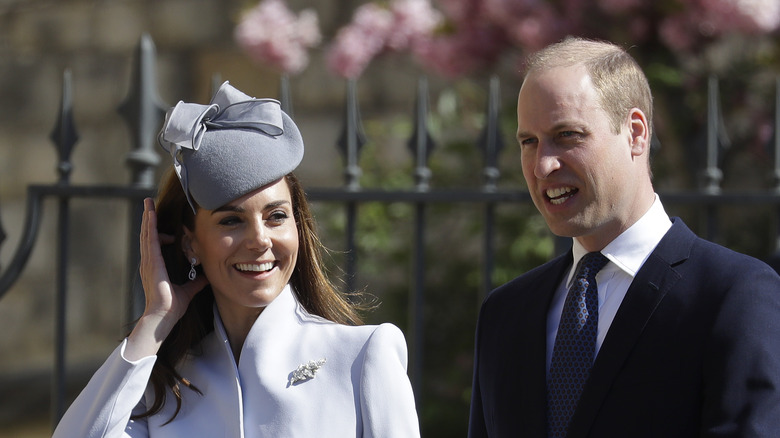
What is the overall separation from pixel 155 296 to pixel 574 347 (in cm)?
90

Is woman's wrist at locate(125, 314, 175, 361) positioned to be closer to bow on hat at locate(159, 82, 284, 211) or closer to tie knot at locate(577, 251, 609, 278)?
bow on hat at locate(159, 82, 284, 211)

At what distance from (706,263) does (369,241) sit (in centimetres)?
290

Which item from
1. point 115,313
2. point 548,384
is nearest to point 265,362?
point 548,384

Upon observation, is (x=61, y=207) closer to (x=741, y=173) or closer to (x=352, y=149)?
(x=352, y=149)

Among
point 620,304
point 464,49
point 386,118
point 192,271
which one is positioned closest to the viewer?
point 620,304

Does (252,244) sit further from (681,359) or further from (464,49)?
(464,49)

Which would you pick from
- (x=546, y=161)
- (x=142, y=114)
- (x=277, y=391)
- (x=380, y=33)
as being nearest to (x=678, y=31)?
(x=380, y=33)

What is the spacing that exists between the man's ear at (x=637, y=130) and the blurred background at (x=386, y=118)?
120 centimetres

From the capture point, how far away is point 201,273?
2.51 m

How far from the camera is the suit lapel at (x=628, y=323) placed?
2053mm

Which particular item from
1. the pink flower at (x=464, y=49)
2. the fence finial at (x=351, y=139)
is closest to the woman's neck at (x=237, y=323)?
the fence finial at (x=351, y=139)

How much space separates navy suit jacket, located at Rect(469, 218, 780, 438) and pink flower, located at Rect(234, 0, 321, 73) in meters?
3.05

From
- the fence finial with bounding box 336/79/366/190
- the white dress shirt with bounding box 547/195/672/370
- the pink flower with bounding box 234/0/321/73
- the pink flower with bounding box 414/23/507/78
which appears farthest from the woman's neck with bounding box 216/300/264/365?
the pink flower with bounding box 234/0/321/73

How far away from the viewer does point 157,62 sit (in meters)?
6.55
